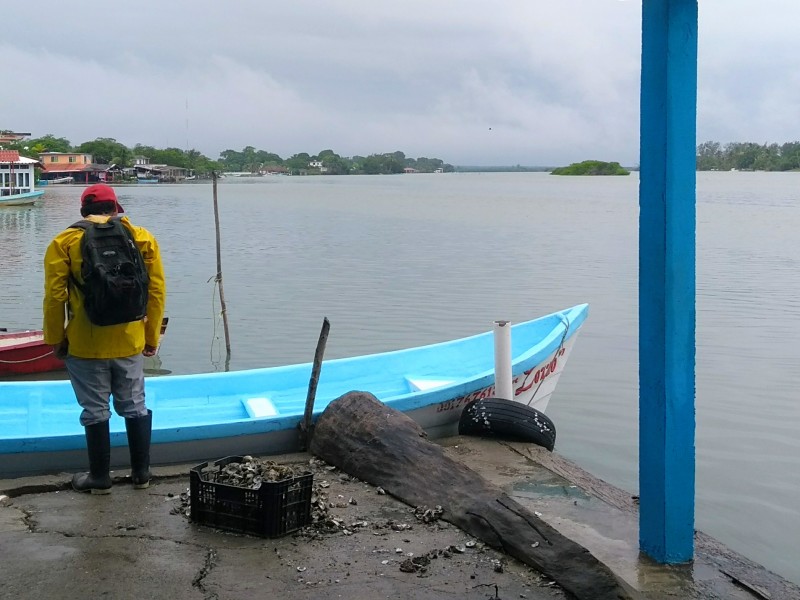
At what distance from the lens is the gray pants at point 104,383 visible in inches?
230

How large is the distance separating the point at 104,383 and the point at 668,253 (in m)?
3.44

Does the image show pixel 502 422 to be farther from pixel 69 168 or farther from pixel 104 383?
pixel 69 168

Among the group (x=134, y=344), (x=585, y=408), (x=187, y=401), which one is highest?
(x=134, y=344)

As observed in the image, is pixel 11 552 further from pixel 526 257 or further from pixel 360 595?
pixel 526 257

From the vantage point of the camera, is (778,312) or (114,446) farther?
(778,312)

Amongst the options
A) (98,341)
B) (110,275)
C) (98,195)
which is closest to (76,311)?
(98,341)

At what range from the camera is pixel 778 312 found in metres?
19.4

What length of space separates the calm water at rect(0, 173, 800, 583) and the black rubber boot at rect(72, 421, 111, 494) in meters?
4.95

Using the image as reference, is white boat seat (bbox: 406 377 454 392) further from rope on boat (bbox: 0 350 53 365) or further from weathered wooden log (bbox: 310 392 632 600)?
rope on boat (bbox: 0 350 53 365)

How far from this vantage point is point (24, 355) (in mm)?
12500

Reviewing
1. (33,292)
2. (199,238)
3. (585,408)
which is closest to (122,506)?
(585,408)

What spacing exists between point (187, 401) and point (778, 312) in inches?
567

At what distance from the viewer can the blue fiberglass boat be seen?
272 inches

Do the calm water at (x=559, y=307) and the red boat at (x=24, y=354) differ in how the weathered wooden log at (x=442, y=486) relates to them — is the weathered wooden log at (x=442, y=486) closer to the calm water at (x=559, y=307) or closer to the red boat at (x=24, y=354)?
the calm water at (x=559, y=307)
